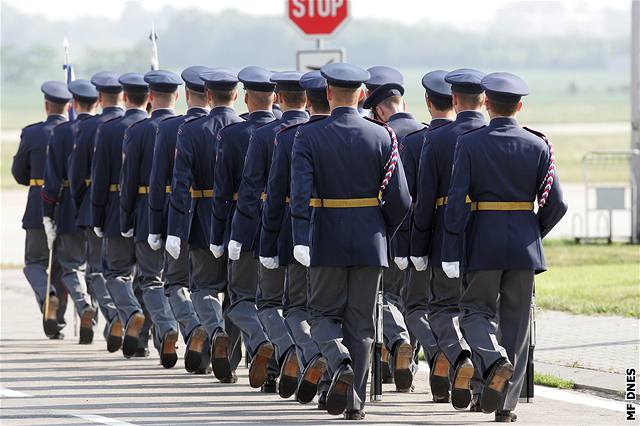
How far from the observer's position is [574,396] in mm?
10055

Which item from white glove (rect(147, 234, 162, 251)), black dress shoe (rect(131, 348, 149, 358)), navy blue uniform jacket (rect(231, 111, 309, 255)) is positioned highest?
navy blue uniform jacket (rect(231, 111, 309, 255))

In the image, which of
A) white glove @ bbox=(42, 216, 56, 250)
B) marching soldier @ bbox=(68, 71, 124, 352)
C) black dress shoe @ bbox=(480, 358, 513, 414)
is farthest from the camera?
white glove @ bbox=(42, 216, 56, 250)

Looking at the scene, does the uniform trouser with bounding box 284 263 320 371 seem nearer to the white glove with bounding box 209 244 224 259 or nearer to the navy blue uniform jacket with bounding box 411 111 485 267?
the navy blue uniform jacket with bounding box 411 111 485 267

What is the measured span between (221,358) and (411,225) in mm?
1603

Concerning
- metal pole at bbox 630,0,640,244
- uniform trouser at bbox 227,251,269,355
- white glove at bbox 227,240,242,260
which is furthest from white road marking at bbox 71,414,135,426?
metal pole at bbox 630,0,640,244

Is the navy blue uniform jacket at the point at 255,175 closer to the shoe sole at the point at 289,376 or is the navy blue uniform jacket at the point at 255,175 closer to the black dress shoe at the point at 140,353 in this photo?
the shoe sole at the point at 289,376

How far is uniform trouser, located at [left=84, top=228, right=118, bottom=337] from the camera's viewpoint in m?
12.4

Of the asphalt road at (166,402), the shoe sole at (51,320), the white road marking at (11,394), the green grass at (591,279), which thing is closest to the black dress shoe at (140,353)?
the asphalt road at (166,402)

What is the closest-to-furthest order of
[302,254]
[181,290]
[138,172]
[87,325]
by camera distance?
1. [302,254]
2. [181,290]
3. [138,172]
4. [87,325]

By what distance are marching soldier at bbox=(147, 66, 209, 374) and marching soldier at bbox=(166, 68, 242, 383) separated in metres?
0.18

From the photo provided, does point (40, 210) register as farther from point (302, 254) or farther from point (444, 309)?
point (302, 254)

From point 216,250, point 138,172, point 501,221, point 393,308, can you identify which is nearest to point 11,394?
point 216,250

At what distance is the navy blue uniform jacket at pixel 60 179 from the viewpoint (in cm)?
1313

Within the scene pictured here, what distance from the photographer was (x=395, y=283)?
10523 mm
